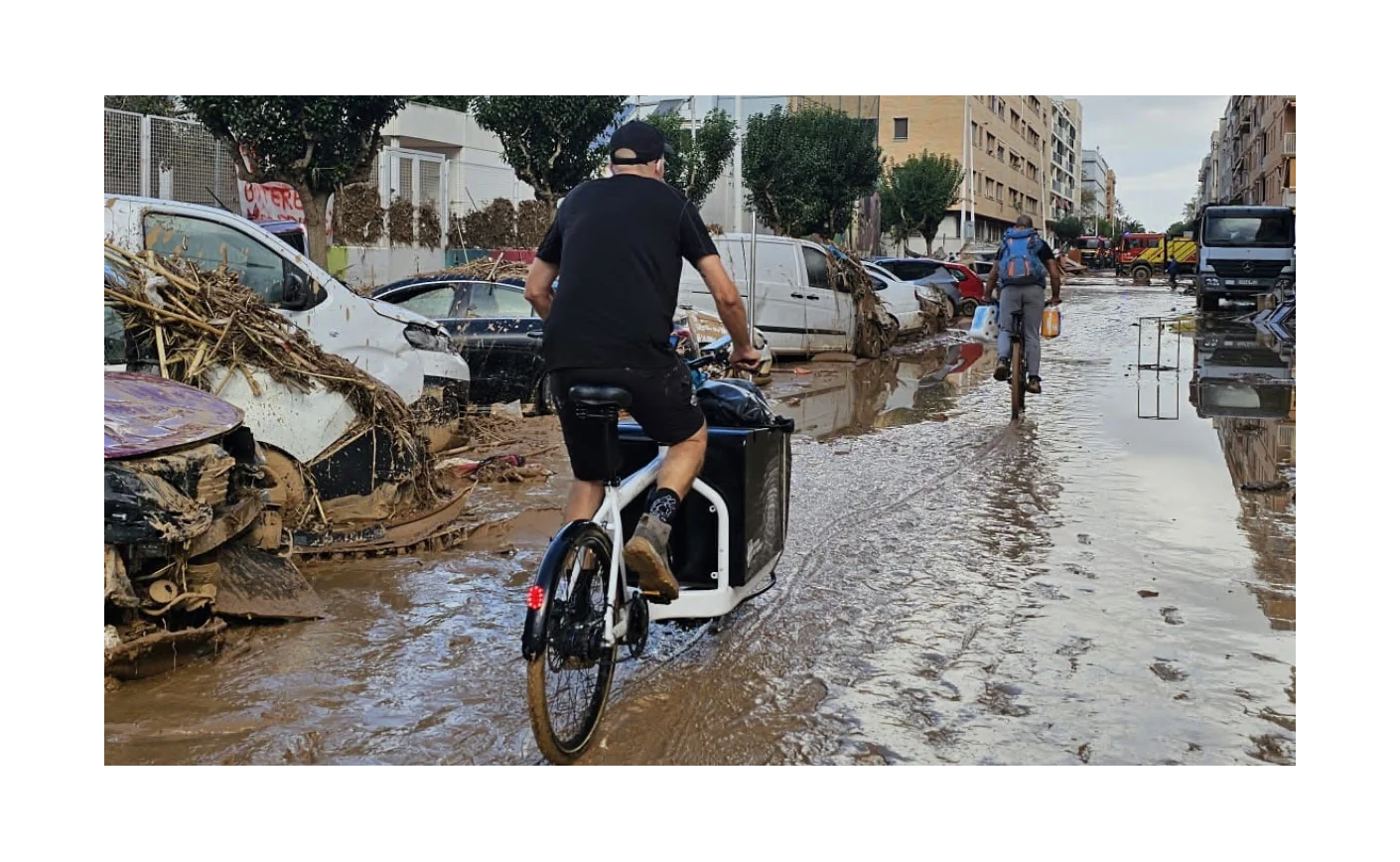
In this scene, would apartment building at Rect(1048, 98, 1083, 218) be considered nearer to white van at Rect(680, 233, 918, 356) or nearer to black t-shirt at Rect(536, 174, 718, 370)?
white van at Rect(680, 233, 918, 356)

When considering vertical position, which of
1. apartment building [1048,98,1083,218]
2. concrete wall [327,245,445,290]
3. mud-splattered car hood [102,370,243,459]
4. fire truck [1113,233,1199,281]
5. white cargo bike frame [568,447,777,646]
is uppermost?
apartment building [1048,98,1083,218]

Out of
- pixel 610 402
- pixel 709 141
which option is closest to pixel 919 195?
pixel 709 141

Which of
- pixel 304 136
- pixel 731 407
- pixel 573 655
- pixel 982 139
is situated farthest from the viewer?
pixel 982 139

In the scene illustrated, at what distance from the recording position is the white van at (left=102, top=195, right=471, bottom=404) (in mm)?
7008

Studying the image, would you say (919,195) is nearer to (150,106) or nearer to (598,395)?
(150,106)

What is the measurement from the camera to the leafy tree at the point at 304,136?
50.7 ft

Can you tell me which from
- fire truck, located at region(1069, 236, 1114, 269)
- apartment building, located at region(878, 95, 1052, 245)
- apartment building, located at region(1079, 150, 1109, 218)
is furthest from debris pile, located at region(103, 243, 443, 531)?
apartment building, located at region(1079, 150, 1109, 218)

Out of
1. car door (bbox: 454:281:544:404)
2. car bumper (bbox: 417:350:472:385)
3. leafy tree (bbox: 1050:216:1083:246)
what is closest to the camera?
car bumper (bbox: 417:350:472:385)

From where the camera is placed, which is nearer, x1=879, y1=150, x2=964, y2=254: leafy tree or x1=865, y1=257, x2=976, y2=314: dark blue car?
x1=865, y1=257, x2=976, y2=314: dark blue car

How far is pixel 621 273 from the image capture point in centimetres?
416

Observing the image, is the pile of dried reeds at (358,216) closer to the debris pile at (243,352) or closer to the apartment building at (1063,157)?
the debris pile at (243,352)

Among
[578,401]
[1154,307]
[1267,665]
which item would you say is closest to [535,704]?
[578,401]

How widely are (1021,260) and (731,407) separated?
762 centimetres

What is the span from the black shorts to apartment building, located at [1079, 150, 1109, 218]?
457 ft
